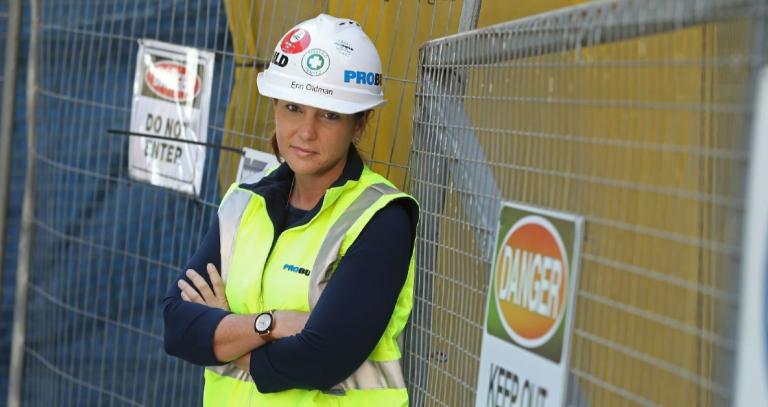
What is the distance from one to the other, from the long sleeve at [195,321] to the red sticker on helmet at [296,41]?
544 millimetres

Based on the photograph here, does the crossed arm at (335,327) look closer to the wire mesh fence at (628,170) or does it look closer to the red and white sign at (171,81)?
the wire mesh fence at (628,170)

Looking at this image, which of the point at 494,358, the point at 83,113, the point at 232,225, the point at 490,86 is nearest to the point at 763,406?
the point at 494,358

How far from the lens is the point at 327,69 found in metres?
3.42

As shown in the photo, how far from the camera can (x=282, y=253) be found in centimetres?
339

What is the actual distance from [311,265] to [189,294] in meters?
0.44

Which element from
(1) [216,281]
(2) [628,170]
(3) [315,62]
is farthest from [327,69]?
(2) [628,170]

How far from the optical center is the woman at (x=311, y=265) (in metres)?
3.22

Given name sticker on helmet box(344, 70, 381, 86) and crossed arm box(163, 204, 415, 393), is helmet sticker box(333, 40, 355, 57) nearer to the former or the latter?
name sticker on helmet box(344, 70, 381, 86)

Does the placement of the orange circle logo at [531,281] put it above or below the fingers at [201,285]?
above

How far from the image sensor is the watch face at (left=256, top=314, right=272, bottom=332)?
130 inches

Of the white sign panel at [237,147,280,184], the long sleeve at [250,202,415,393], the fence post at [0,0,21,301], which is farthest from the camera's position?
the fence post at [0,0,21,301]

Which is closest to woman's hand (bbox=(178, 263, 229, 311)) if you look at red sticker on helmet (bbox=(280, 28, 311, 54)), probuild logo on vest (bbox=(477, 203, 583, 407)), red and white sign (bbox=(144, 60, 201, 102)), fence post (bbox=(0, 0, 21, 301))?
red sticker on helmet (bbox=(280, 28, 311, 54))

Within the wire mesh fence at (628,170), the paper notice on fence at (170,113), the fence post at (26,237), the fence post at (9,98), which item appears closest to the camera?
the wire mesh fence at (628,170)

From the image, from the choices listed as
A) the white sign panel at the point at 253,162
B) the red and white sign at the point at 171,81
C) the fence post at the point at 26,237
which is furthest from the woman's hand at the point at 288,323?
the fence post at the point at 26,237
